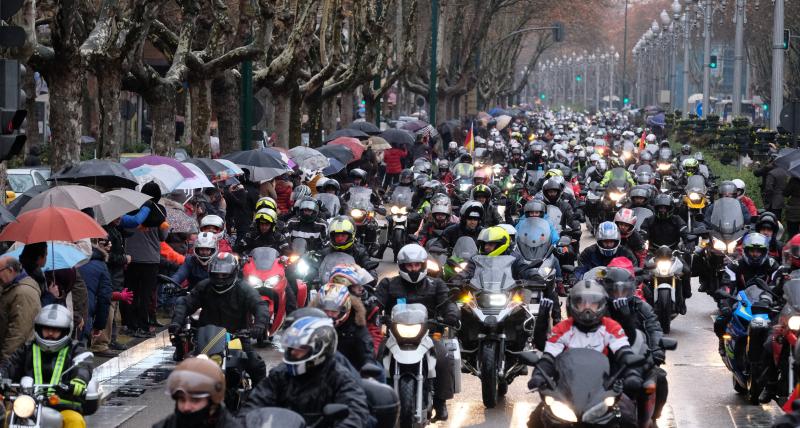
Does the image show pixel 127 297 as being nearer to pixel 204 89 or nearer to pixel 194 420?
pixel 194 420

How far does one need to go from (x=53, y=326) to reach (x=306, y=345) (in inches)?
95.2

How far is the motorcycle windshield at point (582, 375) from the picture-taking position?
927cm

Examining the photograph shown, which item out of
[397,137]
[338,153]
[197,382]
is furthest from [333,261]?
[397,137]

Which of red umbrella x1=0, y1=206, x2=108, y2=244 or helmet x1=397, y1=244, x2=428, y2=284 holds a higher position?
red umbrella x1=0, y1=206, x2=108, y2=244

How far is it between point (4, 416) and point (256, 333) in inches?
106

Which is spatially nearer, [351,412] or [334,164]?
[351,412]

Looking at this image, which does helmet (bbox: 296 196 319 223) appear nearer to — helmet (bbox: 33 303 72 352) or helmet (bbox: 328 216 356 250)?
helmet (bbox: 328 216 356 250)

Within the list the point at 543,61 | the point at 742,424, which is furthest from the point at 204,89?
the point at 543,61

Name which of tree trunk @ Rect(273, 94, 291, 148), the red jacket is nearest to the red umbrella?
tree trunk @ Rect(273, 94, 291, 148)

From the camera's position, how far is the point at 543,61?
646ft

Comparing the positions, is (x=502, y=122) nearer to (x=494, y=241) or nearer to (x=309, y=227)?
(x=309, y=227)

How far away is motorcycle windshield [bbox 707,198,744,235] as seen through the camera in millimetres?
20609

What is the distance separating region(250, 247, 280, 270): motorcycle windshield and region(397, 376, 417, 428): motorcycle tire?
15.5ft

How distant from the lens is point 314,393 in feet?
27.5
